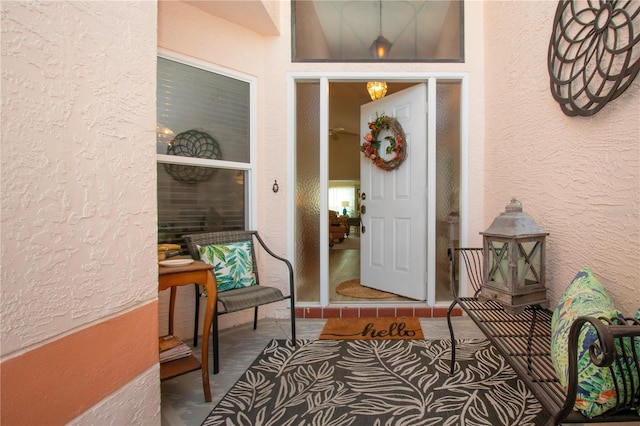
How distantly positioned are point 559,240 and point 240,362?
205cm

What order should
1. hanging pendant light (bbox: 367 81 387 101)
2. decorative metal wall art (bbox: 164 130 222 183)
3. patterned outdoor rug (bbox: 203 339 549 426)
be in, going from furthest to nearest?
hanging pendant light (bbox: 367 81 387 101) → decorative metal wall art (bbox: 164 130 222 183) → patterned outdoor rug (bbox: 203 339 549 426)

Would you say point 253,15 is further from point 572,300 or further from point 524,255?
point 572,300

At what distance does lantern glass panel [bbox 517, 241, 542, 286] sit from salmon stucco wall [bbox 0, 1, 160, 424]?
1726 millimetres

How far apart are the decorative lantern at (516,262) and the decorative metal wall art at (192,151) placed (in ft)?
6.74

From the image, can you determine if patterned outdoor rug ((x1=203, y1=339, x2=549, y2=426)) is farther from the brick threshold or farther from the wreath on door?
the wreath on door

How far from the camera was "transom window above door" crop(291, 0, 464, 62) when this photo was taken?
2.94 metres

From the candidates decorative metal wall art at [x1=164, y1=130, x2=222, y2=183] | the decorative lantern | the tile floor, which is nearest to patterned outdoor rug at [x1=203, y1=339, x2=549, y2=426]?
→ the tile floor

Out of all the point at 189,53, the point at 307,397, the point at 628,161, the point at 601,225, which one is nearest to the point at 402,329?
the point at 307,397

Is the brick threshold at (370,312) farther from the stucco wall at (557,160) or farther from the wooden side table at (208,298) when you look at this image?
the wooden side table at (208,298)

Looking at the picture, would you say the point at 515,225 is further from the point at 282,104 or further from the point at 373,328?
the point at 282,104

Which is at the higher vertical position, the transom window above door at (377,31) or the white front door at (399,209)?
the transom window above door at (377,31)

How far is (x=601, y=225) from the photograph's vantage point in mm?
1497

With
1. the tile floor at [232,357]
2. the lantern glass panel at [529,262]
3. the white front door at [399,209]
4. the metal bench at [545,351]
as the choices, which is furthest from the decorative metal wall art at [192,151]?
the lantern glass panel at [529,262]

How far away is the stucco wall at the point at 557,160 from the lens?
1.36 metres
